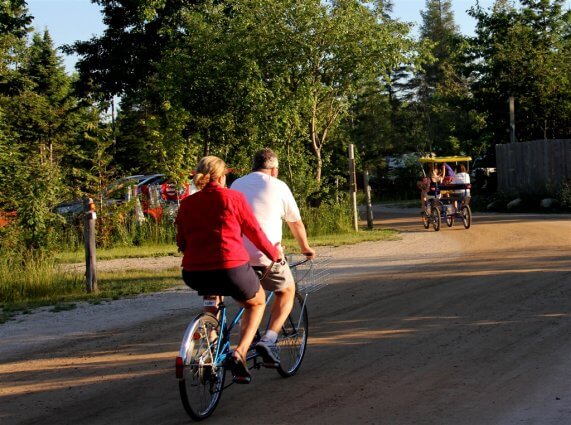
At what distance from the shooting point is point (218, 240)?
5965mm

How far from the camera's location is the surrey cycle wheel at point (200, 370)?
5691 millimetres

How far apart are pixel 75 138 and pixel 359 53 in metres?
20.1

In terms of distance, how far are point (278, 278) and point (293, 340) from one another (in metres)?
0.84

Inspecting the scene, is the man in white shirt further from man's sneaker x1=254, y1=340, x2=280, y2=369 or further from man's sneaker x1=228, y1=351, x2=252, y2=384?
man's sneaker x1=228, y1=351, x2=252, y2=384

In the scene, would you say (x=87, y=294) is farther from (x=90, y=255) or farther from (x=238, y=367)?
(x=238, y=367)

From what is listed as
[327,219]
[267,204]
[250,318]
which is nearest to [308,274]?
[267,204]

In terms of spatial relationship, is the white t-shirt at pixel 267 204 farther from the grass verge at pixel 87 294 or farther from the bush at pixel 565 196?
the bush at pixel 565 196

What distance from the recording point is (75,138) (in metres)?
39.2

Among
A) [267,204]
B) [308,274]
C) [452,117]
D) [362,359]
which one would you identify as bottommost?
[362,359]

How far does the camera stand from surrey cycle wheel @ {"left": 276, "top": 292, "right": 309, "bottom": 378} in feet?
23.2

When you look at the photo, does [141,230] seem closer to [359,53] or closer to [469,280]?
[359,53]

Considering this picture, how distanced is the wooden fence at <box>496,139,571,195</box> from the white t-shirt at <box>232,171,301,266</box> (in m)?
24.8

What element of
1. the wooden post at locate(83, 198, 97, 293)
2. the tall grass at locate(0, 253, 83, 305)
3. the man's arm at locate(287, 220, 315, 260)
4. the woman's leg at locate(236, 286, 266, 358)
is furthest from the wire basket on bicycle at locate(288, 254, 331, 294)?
the tall grass at locate(0, 253, 83, 305)

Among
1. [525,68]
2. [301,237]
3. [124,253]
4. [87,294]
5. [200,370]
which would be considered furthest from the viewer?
[525,68]
